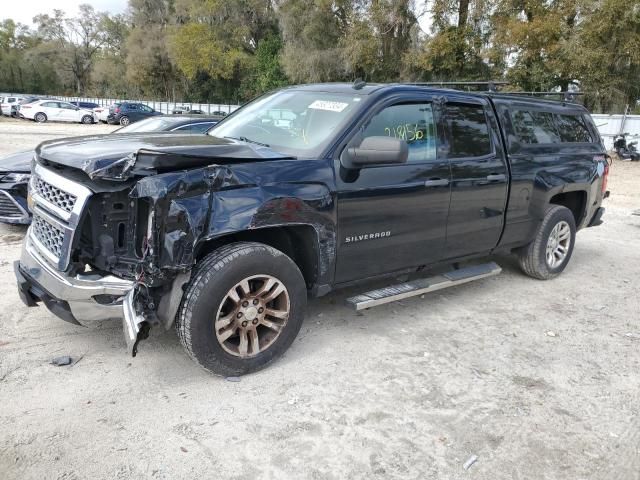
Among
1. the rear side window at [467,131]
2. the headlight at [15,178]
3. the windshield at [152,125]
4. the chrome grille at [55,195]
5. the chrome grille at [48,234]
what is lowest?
the headlight at [15,178]

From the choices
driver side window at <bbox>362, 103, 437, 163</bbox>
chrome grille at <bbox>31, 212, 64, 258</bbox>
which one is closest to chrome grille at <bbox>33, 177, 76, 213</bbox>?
chrome grille at <bbox>31, 212, 64, 258</bbox>

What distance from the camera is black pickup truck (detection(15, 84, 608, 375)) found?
3.14m

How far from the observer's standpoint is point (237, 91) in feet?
169

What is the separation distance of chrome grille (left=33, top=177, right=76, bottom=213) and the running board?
201cm

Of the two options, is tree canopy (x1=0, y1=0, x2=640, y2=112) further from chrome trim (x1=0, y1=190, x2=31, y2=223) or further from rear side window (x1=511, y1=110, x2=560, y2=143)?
chrome trim (x1=0, y1=190, x2=31, y2=223)

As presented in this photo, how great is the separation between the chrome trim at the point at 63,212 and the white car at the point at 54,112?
32506 mm

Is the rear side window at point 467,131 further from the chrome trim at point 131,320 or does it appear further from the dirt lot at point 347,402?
the chrome trim at point 131,320

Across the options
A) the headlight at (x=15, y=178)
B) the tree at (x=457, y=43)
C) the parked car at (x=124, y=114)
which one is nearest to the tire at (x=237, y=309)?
the headlight at (x=15, y=178)

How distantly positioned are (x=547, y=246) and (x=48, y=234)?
4.79 metres

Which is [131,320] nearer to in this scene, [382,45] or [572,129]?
[572,129]

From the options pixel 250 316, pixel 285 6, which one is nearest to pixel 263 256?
pixel 250 316

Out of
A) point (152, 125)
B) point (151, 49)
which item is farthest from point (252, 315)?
point (151, 49)

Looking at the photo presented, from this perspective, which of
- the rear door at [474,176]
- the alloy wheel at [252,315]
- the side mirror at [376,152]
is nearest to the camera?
the alloy wheel at [252,315]

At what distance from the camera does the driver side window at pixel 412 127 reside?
13.3 ft
